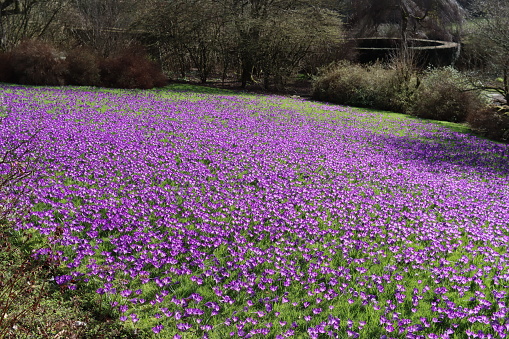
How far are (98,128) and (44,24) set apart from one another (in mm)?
20535

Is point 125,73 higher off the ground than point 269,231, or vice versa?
point 125,73

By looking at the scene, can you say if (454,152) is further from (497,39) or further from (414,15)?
(414,15)

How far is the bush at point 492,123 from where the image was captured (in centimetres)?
1448

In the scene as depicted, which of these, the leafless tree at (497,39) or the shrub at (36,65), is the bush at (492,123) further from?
the shrub at (36,65)

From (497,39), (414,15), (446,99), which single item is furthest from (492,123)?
(414,15)

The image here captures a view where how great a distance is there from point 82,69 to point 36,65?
2.14 metres

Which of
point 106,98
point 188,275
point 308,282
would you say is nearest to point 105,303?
point 188,275

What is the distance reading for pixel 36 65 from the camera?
18.4m

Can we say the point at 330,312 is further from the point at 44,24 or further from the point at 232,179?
the point at 44,24

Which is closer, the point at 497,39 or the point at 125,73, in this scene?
the point at 497,39

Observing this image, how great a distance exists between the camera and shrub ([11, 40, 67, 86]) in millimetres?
18359

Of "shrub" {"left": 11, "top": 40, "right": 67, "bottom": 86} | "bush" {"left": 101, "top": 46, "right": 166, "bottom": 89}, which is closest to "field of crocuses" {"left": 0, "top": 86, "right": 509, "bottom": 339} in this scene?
"shrub" {"left": 11, "top": 40, "right": 67, "bottom": 86}

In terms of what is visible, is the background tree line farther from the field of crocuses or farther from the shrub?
the field of crocuses

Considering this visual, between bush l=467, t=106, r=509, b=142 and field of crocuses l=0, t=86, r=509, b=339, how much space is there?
4768 mm
